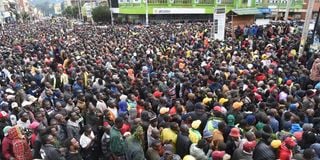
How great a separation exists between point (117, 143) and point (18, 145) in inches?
68.1

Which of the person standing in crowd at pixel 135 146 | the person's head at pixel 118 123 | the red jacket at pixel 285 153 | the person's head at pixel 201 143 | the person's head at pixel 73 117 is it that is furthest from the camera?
the person's head at pixel 73 117

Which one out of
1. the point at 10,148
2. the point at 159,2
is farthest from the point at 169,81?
the point at 159,2

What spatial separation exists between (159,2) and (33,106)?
5533cm

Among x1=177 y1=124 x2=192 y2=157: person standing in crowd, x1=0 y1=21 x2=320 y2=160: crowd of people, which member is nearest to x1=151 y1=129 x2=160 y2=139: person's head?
x1=0 y1=21 x2=320 y2=160: crowd of people

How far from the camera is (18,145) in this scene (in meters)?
5.96

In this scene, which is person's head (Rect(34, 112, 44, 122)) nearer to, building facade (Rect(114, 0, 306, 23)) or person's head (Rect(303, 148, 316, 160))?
person's head (Rect(303, 148, 316, 160))

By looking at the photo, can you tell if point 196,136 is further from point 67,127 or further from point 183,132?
point 67,127

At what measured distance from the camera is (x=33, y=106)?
26.9 ft

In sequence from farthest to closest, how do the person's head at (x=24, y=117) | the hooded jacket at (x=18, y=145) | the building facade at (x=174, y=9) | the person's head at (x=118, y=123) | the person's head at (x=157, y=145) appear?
the building facade at (x=174, y=9) < the person's head at (x=24, y=117) < the person's head at (x=118, y=123) < the hooded jacket at (x=18, y=145) < the person's head at (x=157, y=145)

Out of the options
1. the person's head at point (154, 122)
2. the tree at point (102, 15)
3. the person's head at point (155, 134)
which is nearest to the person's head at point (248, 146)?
the person's head at point (155, 134)

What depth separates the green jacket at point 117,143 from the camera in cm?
590

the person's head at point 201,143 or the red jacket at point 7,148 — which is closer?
the person's head at point 201,143

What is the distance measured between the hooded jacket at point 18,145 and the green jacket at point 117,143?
1.52m

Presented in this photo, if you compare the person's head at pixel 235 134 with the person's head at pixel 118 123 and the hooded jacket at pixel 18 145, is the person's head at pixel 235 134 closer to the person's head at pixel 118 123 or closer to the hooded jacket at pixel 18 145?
the person's head at pixel 118 123
